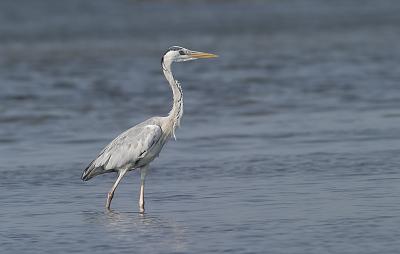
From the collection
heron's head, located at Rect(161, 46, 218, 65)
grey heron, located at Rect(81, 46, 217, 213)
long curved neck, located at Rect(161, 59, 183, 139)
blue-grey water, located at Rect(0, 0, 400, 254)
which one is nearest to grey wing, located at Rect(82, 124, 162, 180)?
grey heron, located at Rect(81, 46, 217, 213)

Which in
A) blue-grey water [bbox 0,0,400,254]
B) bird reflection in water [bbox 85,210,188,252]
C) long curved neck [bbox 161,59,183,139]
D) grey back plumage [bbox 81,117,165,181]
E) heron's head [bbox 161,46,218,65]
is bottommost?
bird reflection in water [bbox 85,210,188,252]

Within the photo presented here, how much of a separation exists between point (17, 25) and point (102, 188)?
41.9 m

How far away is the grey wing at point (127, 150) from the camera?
41.4 ft

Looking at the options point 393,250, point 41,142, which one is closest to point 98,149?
point 41,142

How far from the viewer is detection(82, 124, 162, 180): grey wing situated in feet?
41.4

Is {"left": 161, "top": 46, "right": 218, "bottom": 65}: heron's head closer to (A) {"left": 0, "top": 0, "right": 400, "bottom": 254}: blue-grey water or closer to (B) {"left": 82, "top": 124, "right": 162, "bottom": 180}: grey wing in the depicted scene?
(B) {"left": 82, "top": 124, "right": 162, "bottom": 180}: grey wing

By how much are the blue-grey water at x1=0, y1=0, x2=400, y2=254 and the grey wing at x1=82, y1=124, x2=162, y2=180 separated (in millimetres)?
423

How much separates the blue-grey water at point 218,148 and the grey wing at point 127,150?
0.42m

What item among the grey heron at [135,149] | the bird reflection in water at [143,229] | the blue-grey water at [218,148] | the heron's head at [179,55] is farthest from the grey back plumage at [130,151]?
the heron's head at [179,55]

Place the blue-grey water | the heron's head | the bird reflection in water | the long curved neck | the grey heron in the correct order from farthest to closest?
1. the heron's head
2. the long curved neck
3. the grey heron
4. the blue-grey water
5. the bird reflection in water

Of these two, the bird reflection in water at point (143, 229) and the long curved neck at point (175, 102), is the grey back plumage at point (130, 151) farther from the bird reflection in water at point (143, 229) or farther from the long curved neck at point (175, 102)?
the bird reflection in water at point (143, 229)

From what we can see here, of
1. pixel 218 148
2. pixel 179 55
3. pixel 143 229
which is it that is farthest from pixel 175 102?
pixel 218 148

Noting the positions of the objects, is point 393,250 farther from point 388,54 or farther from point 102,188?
point 388,54

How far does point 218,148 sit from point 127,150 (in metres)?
3.95
